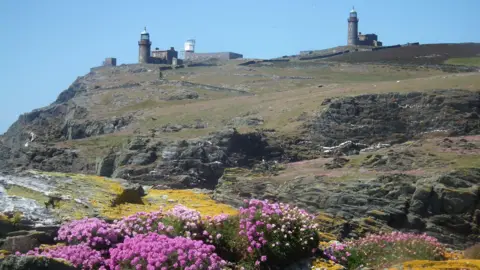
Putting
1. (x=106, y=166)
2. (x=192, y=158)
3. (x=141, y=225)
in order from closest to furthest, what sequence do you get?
(x=141, y=225)
(x=192, y=158)
(x=106, y=166)

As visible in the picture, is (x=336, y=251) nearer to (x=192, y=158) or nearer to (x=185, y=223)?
(x=185, y=223)

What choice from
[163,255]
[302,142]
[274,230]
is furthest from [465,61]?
[163,255]

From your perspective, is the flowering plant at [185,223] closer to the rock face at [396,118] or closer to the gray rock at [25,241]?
the gray rock at [25,241]

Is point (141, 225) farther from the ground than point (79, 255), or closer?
farther from the ground

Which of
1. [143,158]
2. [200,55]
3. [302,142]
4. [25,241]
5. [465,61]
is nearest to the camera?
[25,241]

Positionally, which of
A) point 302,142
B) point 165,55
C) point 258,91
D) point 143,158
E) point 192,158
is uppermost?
point 165,55

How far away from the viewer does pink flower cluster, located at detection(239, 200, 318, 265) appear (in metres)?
7.77

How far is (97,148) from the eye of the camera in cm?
4425

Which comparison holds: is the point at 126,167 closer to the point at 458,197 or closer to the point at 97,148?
the point at 97,148

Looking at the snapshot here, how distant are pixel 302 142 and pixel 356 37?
3295 inches

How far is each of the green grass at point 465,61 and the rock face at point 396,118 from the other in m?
33.2

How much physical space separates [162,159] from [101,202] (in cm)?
2689

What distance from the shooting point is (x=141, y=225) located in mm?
8156

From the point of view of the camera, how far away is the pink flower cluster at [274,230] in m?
7.77
